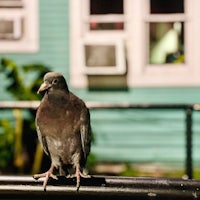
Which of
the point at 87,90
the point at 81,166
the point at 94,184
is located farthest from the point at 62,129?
the point at 87,90

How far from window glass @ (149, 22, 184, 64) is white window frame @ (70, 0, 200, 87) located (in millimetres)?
86

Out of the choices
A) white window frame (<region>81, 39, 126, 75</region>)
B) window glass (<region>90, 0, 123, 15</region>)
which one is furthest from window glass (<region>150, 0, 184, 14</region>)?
white window frame (<region>81, 39, 126, 75</region>)

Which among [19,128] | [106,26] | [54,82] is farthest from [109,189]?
[106,26]

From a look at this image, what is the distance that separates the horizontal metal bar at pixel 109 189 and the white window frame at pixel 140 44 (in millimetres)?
5290

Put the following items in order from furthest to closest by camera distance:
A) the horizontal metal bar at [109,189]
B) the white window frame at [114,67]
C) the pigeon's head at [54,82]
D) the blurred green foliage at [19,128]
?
the white window frame at [114,67] → the blurred green foliage at [19,128] → the pigeon's head at [54,82] → the horizontal metal bar at [109,189]

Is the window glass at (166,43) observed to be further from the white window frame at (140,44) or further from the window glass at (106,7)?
the window glass at (106,7)

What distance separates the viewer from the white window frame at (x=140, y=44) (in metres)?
6.77

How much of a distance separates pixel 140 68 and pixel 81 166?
447 centimetres

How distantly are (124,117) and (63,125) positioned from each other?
4.59 m

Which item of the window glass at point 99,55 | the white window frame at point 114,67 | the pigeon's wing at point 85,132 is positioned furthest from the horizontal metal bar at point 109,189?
the window glass at point 99,55

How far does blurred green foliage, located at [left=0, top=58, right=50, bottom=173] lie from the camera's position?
654 cm

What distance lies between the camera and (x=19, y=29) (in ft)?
22.9

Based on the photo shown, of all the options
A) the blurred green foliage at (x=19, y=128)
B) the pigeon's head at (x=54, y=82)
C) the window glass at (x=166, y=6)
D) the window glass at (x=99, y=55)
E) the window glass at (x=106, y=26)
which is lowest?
the blurred green foliage at (x=19, y=128)

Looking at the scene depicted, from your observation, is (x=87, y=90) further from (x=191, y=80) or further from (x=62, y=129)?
(x=62, y=129)
